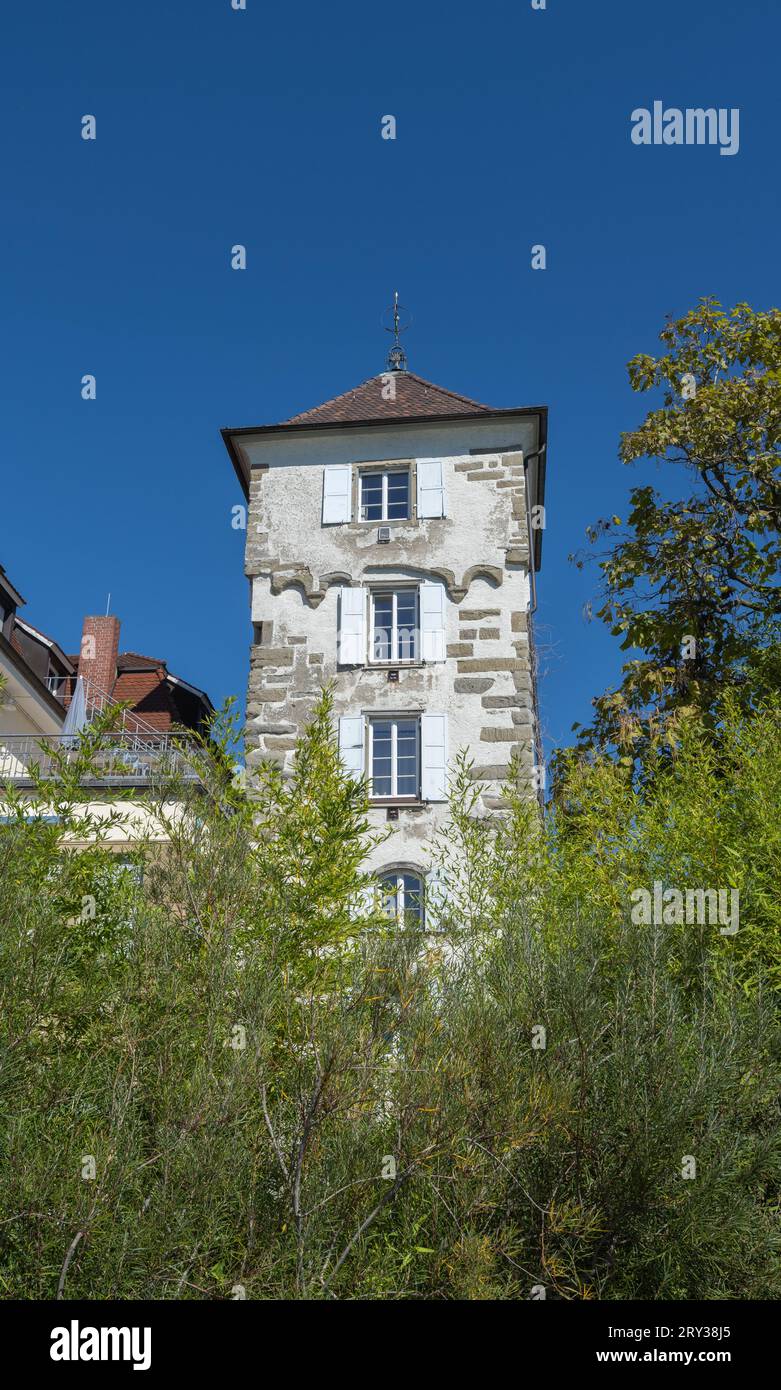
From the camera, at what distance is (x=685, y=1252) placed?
23.0 feet

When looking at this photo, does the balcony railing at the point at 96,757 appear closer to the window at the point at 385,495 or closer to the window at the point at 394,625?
the window at the point at 394,625

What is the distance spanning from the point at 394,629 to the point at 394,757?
5.97 feet

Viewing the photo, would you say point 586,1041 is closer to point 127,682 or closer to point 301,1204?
point 301,1204

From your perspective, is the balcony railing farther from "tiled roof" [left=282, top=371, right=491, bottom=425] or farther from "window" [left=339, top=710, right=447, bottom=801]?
"tiled roof" [left=282, top=371, right=491, bottom=425]

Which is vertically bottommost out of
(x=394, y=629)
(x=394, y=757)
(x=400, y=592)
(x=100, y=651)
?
(x=394, y=757)

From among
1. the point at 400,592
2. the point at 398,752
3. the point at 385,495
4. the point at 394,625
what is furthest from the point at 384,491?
the point at 398,752

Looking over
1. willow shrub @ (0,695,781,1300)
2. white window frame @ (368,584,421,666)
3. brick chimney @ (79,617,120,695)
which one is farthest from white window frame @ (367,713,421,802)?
brick chimney @ (79,617,120,695)

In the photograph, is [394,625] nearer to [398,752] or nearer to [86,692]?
[398,752]

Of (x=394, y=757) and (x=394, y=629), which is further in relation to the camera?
(x=394, y=629)

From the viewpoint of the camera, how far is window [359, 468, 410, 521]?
17.9m

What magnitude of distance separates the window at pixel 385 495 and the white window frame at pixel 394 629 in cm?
107

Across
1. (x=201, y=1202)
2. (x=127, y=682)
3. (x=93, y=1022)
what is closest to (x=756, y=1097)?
(x=201, y=1202)

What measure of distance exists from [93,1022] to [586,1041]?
278 cm

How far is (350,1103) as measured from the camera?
22.4 ft
